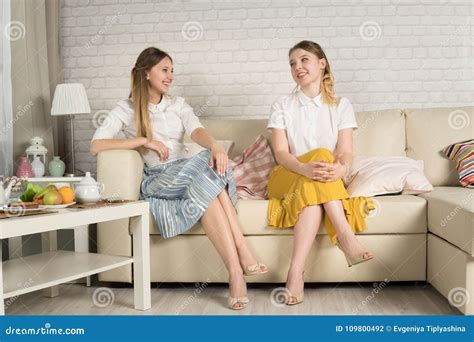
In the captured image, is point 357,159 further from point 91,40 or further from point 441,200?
point 91,40

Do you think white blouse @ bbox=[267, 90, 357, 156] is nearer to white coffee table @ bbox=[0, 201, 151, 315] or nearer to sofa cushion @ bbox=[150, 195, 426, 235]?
sofa cushion @ bbox=[150, 195, 426, 235]

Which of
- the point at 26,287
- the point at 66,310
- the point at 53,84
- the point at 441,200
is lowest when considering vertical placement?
the point at 66,310

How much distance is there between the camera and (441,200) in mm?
2344

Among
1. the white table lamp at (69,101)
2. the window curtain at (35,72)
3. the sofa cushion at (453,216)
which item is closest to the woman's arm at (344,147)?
the sofa cushion at (453,216)

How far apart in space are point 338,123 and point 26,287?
153 centimetres

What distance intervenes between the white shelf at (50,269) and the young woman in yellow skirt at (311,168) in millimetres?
674

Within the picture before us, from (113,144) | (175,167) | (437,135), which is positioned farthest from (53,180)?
(437,135)

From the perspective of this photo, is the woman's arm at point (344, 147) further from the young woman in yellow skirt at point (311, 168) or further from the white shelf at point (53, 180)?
the white shelf at point (53, 180)

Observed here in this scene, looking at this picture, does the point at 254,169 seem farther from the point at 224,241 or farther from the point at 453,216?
the point at 453,216

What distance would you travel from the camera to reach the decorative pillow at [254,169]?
9.14 ft

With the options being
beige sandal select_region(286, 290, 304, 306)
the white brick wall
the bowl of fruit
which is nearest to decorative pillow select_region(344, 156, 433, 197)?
beige sandal select_region(286, 290, 304, 306)

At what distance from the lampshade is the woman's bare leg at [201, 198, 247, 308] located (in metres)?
1.32

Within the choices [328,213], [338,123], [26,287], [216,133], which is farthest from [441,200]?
[26,287]

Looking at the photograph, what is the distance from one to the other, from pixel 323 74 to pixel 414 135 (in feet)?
2.20
